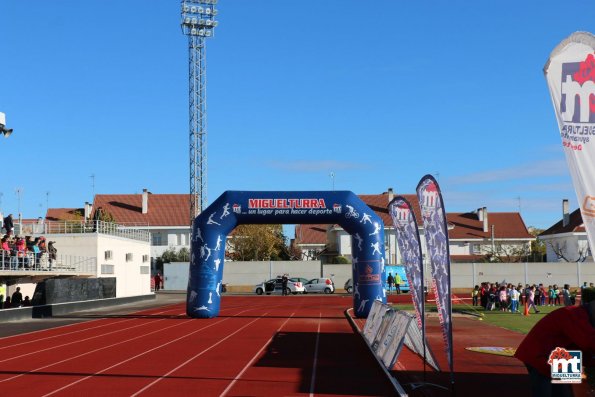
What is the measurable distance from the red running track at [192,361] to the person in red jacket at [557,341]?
19.0ft

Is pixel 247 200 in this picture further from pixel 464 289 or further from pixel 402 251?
pixel 464 289

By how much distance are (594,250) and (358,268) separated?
2138 cm

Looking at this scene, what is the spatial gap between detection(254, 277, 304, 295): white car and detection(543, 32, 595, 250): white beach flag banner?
4657 centimetres

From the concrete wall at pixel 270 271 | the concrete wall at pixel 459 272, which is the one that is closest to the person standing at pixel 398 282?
the concrete wall at pixel 459 272

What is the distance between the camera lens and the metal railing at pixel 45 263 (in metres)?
30.6

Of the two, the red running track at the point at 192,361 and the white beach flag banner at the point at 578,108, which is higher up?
the white beach flag banner at the point at 578,108

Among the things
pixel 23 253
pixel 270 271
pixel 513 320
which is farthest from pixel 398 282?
pixel 23 253

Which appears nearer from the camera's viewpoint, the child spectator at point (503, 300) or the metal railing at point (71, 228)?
the child spectator at point (503, 300)

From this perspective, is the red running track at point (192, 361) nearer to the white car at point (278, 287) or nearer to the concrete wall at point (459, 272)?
the white car at point (278, 287)

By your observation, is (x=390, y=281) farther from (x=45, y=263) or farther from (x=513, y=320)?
(x=45, y=263)

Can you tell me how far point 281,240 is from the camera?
282 feet

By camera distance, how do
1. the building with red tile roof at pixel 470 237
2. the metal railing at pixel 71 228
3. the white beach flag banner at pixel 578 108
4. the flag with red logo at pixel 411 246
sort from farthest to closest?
the building with red tile roof at pixel 470 237
the metal railing at pixel 71 228
the flag with red logo at pixel 411 246
the white beach flag banner at pixel 578 108

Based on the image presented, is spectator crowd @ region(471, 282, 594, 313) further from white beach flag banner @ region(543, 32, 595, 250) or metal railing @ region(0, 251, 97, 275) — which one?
white beach flag banner @ region(543, 32, 595, 250)

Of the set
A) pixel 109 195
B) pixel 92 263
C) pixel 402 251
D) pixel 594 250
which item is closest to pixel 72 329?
pixel 402 251
